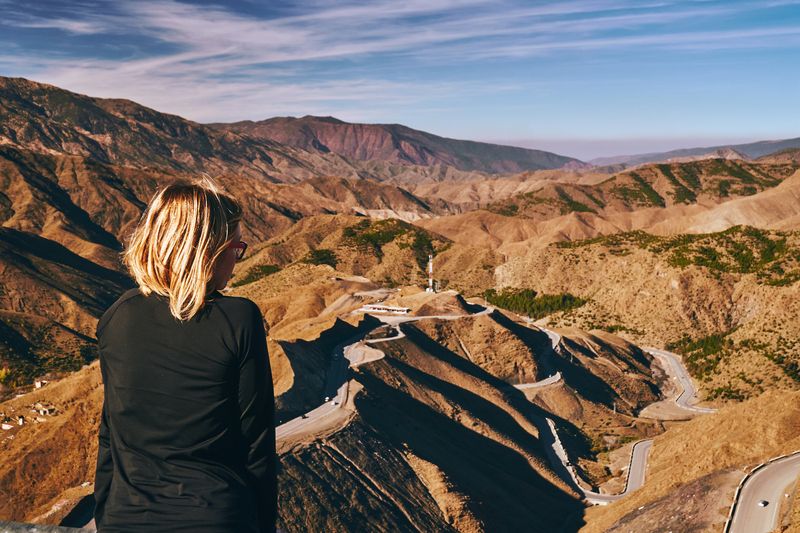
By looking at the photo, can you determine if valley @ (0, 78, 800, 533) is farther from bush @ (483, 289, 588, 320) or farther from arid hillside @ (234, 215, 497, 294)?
arid hillside @ (234, 215, 497, 294)

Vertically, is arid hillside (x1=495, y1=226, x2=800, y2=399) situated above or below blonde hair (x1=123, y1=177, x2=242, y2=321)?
below

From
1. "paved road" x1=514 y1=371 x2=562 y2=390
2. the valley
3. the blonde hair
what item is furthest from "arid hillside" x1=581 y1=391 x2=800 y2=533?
the blonde hair

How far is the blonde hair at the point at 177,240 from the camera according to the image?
4.95 metres

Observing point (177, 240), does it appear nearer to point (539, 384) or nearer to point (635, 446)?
point (635, 446)

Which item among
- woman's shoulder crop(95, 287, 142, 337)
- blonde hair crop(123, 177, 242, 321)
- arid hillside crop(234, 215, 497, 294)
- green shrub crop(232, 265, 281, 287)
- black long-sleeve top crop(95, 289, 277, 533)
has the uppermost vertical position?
blonde hair crop(123, 177, 242, 321)

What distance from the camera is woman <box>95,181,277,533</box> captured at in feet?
15.7

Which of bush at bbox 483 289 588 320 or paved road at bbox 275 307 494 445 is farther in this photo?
bush at bbox 483 289 588 320

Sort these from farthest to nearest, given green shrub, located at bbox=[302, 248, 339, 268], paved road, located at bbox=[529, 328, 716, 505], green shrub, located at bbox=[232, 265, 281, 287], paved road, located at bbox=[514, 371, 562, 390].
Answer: green shrub, located at bbox=[232, 265, 281, 287], green shrub, located at bbox=[302, 248, 339, 268], paved road, located at bbox=[514, 371, 562, 390], paved road, located at bbox=[529, 328, 716, 505]

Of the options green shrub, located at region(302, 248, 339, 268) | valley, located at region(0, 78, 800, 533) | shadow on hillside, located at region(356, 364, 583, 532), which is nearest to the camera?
valley, located at region(0, 78, 800, 533)

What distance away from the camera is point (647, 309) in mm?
120312

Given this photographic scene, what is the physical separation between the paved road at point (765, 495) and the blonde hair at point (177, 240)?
44.3 metres

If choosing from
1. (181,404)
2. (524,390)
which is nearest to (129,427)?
(181,404)

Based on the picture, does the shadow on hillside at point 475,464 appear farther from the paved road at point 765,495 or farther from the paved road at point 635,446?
the paved road at point 765,495

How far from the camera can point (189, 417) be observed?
4871mm
